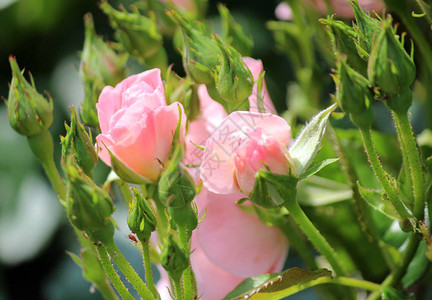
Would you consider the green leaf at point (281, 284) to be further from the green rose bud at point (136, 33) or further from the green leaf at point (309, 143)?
the green rose bud at point (136, 33)

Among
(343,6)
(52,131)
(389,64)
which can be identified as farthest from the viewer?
(52,131)

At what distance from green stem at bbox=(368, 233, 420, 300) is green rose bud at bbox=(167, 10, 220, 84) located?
0.18 metres

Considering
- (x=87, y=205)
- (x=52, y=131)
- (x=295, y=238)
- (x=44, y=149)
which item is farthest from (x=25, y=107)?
(x=52, y=131)

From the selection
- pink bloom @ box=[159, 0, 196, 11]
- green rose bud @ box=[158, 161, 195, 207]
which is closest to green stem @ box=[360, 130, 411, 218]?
green rose bud @ box=[158, 161, 195, 207]

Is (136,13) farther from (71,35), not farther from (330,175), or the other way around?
(71,35)

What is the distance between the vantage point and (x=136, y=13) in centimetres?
55

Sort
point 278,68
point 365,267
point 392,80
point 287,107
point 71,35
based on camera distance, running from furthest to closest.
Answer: point 71,35, point 278,68, point 287,107, point 365,267, point 392,80

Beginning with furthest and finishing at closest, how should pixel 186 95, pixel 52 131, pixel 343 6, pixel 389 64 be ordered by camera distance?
1. pixel 52 131
2. pixel 343 6
3. pixel 186 95
4. pixel 389 64

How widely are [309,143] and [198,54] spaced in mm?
102

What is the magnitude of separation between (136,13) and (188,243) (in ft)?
0.81

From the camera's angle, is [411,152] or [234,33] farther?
[234,33]

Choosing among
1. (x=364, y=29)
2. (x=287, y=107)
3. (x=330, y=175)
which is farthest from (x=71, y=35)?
(x=364, y=29)

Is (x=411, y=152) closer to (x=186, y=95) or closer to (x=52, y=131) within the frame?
(x=186, y=95)

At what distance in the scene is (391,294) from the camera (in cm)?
41
